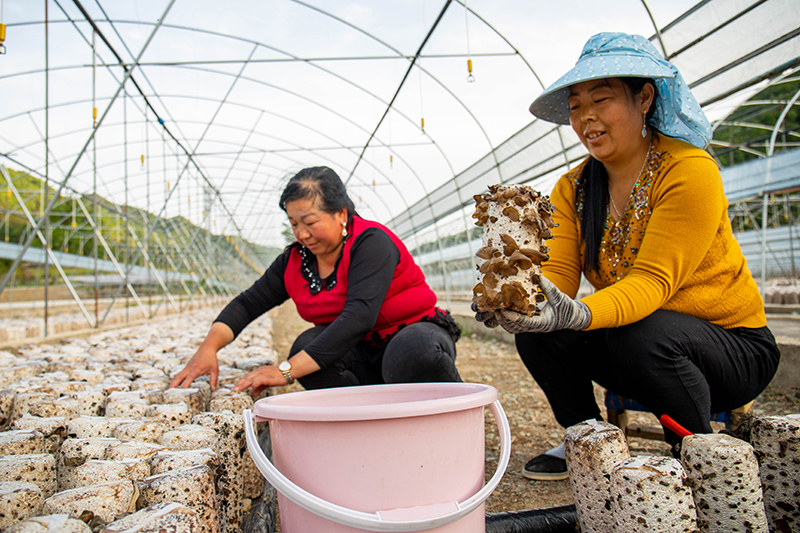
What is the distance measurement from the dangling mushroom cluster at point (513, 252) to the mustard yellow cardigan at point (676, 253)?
0.74 ft

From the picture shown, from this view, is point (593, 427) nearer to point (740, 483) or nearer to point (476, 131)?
point (740, 483)

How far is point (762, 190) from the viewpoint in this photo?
22.6ft

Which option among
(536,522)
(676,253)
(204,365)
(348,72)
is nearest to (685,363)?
(676,253)

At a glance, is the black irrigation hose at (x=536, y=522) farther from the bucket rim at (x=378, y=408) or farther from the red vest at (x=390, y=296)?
the red vest at (x=390, y=296)

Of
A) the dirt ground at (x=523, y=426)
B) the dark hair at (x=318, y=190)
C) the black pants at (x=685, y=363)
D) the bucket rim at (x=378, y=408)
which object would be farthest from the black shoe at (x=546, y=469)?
the dark hair at (x=318, y=190)

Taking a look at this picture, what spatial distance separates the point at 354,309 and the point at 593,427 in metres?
0.88

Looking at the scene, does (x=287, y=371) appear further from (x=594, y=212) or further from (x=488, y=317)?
(x=594, y=212)

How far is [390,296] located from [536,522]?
0.98 meters

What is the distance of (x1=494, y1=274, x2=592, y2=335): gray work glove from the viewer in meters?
1.12

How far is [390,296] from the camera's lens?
6.48 ft

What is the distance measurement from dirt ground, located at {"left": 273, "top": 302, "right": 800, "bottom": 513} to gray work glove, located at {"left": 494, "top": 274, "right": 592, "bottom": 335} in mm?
581

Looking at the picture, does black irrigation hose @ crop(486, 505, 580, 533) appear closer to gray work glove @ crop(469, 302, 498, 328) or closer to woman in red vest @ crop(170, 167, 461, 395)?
gray work glove @ crop(469, 302, 498, 328)

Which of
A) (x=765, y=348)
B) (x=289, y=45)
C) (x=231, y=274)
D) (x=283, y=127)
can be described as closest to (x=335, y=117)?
(x=283, y=127)

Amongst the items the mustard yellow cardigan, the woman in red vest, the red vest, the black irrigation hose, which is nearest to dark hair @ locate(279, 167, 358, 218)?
the woman in red vest
